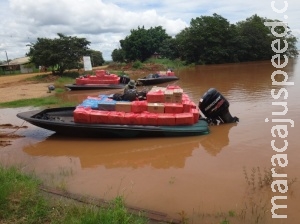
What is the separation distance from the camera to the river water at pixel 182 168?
4.69 meters

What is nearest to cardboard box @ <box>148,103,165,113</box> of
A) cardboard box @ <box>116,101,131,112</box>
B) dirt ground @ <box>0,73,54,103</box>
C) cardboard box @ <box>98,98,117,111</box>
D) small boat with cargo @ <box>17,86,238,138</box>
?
small boat with cargo @ <box>17,86,238,138</box>

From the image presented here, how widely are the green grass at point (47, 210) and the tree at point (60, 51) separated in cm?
2281

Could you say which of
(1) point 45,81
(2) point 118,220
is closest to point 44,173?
(2) point 118,220

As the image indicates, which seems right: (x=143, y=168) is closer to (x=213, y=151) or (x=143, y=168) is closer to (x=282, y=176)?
(x=213, y=151)

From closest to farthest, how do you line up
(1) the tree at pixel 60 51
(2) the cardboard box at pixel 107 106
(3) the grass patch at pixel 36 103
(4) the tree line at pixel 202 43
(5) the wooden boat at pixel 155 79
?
(2) the cardboard box at pixel 107 106 → (3) the grass patch at pixel 36 103 → (5) the wooden boat at pixel 155 79 → (1) the tree at pixel 60 51 → (4) the tree line at pixel 202 43

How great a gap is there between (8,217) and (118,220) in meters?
1.33

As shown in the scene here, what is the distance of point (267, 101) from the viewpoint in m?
12.6

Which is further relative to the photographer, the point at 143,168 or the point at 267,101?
the point at 267,101

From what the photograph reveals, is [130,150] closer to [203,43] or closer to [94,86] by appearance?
[94,86]

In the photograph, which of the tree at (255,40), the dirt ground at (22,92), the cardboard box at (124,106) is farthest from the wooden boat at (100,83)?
the tree at (255,40)

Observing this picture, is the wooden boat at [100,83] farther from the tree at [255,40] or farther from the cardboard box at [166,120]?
the tree at [255,40]

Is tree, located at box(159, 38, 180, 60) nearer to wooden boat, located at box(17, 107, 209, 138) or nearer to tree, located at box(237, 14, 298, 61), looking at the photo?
tree, located at box(237, 14, 298, 61)

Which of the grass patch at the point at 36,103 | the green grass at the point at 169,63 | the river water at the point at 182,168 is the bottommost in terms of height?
the river water at the point at 182,168

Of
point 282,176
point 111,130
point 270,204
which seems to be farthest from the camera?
point 111,130
